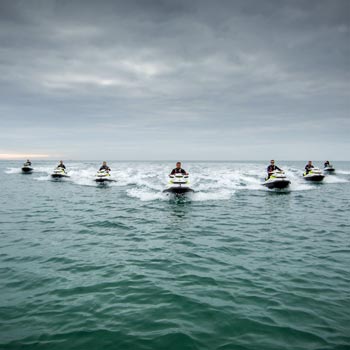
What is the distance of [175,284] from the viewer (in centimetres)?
593

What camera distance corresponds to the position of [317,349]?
12.7 feet

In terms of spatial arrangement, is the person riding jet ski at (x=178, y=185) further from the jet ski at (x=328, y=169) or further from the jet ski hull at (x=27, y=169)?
the jet ski hull at (x=27, y=169)

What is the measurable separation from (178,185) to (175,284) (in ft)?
44.1

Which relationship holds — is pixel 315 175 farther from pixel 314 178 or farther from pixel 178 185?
pixel 178 185

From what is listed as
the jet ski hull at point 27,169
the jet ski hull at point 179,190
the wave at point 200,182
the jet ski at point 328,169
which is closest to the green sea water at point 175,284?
the jet ski hull at point 179,190

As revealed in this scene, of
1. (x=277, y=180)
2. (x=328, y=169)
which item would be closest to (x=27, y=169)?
(x=277, y=180)

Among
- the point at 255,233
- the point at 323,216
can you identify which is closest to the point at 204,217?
the point at 255,233

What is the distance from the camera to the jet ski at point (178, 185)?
19206 millimetres

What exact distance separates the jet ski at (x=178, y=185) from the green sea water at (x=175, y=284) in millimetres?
7101

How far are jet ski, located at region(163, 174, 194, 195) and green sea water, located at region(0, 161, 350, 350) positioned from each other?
7101 mm

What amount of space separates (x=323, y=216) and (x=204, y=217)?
228 inches

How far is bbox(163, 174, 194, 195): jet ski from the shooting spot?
1921 cm

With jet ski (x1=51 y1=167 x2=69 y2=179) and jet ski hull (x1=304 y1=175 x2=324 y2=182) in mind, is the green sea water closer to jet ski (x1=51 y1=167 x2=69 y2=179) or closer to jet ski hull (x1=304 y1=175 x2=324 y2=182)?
jet ski hull (x1=304 y1=175 x2=324 y2=182)

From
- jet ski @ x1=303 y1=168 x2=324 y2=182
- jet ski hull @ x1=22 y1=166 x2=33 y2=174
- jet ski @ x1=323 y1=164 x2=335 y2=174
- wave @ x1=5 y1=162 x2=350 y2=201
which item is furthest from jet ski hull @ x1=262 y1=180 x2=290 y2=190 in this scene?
jet ski hull @ x1=22 y1=166 x2=33 y2=174
